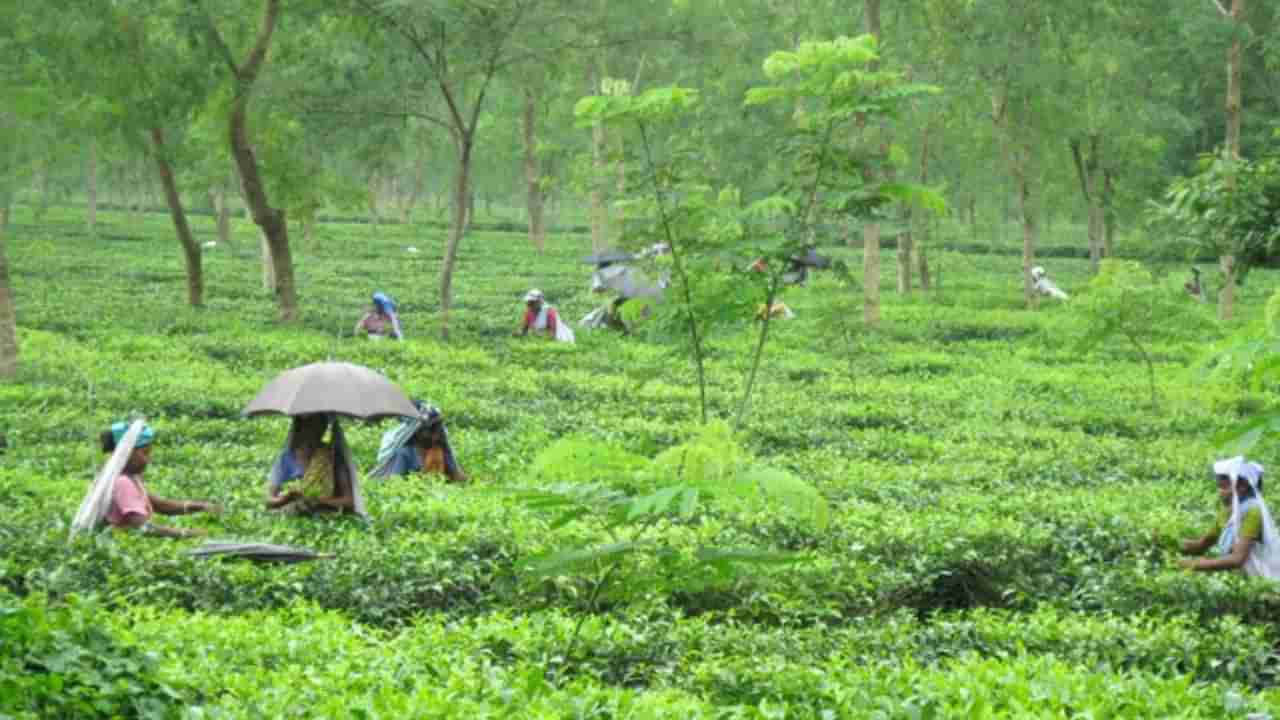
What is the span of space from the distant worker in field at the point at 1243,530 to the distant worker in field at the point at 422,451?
642 centimetres

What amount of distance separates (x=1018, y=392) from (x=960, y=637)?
538 inches

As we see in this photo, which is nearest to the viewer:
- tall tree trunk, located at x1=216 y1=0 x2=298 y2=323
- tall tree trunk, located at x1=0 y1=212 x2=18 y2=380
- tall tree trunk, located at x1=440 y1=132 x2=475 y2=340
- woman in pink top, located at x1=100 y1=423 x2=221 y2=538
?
woman in pink top, located at x1=100 y1=423 x2=221 y2=538

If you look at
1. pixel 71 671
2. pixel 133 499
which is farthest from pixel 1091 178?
pixel 71 671

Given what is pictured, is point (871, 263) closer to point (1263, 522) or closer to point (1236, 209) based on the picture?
point (1236, 209)

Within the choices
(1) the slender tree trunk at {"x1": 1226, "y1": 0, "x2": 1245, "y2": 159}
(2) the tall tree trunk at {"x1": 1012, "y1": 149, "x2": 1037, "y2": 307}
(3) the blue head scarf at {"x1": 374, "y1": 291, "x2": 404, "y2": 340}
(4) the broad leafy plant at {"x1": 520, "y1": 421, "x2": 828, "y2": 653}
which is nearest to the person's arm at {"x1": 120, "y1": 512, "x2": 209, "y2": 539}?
(4) the broad leafy plant at {"x1": 520, "y1": 421, "x2": 828, "y2": 653}

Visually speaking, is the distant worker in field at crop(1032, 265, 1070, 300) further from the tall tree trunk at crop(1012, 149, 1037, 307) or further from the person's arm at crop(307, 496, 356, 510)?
the person's arm at crop(307, 496, 356, 510)

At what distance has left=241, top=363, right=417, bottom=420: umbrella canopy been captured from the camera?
473 inches

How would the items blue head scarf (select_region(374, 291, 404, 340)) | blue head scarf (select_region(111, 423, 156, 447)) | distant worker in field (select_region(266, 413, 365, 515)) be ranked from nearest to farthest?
blue head scarf (select_region(111, 423, 156, 447)), distant worker in field (select_region(266, 413, 365, 515)), blue head scarf (select_region(374, 291, 404, 340))

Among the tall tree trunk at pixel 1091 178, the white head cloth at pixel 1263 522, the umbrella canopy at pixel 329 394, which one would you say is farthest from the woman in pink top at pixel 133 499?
the tall tree trunk at pixel 1091 178

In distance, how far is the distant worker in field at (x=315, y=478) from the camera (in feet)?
37.6

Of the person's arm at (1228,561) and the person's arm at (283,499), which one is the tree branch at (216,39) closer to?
the person's arm at (283,499)

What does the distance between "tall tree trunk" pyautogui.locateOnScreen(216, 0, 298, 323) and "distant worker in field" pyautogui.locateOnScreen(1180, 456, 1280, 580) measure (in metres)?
17.3

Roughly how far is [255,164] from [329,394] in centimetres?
1444

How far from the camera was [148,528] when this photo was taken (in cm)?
1052
